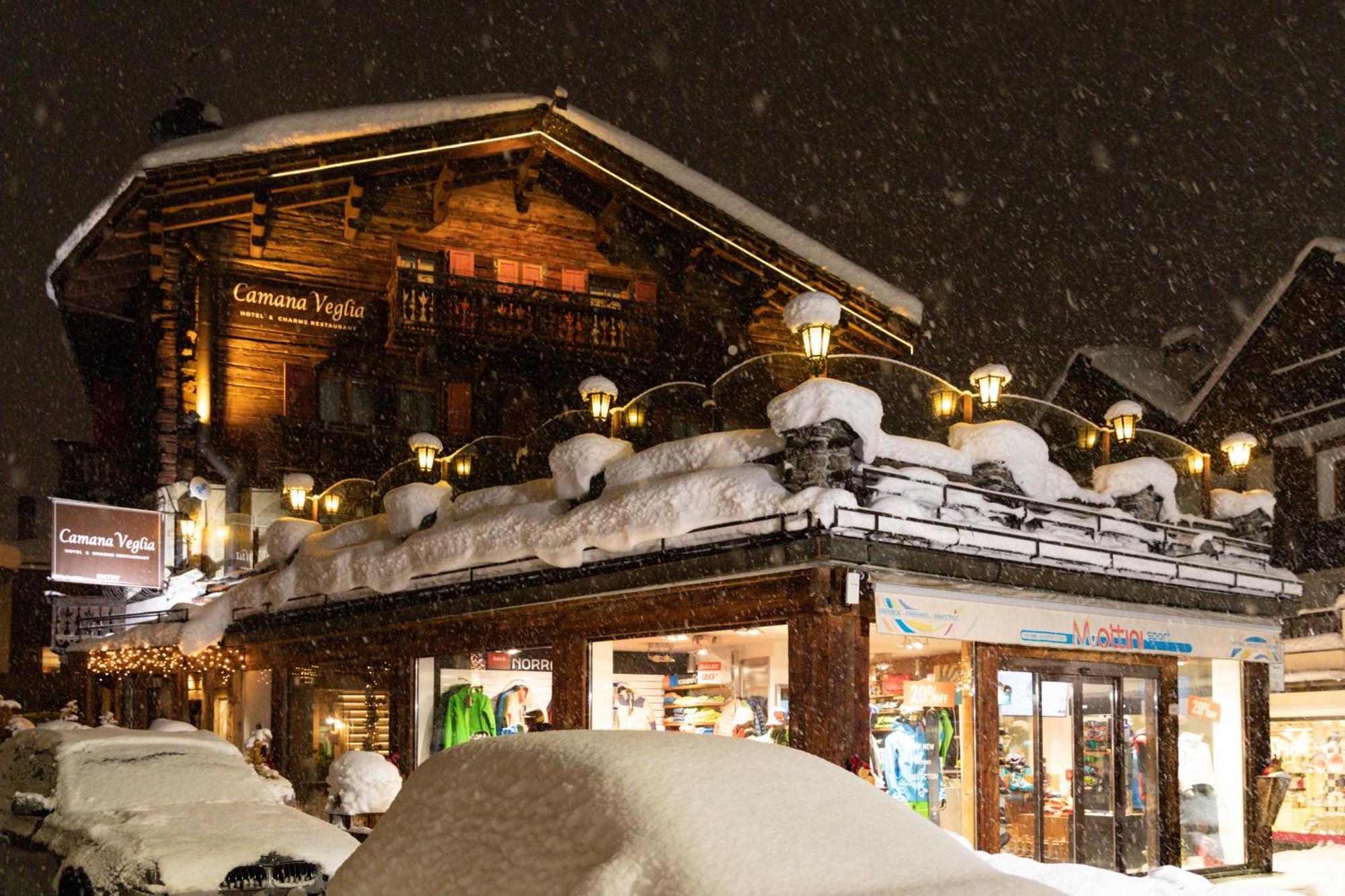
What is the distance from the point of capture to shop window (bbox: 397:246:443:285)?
22.8 m

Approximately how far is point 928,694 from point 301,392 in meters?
13.9

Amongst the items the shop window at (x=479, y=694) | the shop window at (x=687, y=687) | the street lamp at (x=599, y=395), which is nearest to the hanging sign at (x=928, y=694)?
the shop window at (x=687, y=687)

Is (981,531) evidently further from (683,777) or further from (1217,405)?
(1217,405)

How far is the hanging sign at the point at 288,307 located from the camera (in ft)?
73.0

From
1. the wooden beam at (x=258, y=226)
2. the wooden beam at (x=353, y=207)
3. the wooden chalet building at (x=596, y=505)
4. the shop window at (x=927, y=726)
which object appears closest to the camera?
the wooden chalet building at (x=596, y=505)

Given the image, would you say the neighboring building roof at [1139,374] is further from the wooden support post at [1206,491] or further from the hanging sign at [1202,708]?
the hanging sign at [1202,708]

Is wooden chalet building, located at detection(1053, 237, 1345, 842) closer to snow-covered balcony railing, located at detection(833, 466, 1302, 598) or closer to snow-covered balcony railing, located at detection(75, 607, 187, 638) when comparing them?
snow-covered balcony railing, located at detection(833, 466, 1302, 598)

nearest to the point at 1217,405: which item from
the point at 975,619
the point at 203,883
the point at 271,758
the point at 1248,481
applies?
the point at 1248,481

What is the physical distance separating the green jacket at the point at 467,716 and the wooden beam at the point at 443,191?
10399mm

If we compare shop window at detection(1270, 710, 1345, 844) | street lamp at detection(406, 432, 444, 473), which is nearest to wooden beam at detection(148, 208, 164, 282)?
street lamp at detection(406, 432, 444, 473)

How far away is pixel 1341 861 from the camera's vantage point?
16078 millimetres

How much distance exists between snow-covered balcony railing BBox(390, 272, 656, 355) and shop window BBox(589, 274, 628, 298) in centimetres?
81

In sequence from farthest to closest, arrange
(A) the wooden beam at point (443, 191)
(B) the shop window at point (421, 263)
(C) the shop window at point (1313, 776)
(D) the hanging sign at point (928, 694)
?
(B) the shop window at point (421, 263) < (A) the wooden beam at point (443, 191) < (C) the shop window at point (1313, 776) < (D) the hanging sign at point (928, 694)

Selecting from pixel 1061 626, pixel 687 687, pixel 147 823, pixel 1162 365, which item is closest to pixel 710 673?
pixel 687 687
